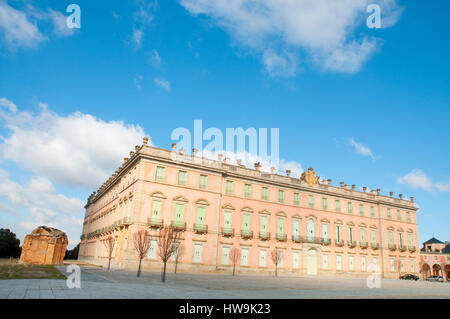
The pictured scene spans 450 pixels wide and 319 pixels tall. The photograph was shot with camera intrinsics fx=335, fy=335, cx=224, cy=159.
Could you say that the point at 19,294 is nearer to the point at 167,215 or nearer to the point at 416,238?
the point at 167,215

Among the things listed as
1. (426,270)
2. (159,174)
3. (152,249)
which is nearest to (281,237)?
(152,249)

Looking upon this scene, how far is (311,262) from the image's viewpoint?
41.8 metres

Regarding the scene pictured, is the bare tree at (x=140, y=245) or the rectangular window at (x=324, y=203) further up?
the rectangular window at (x=324, y=203)

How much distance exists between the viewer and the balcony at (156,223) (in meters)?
32.3

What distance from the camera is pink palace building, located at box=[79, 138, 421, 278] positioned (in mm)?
33531

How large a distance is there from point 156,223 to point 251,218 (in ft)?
38.0

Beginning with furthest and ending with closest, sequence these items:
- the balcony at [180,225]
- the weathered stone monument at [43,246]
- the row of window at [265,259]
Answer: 1. the row of window at [265,259]
2. the weathered stone monument at [43,246]
3. the balcony at [180,225]

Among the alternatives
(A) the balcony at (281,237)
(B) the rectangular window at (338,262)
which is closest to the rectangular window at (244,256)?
(A) the balcony at (281,237)

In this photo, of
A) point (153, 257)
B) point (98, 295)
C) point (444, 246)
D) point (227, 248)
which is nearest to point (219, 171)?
point (227, 248)

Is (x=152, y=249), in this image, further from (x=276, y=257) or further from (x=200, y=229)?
(x=276, y=257)

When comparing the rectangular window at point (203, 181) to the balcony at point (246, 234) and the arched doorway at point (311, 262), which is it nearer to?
the balcony at point (246, 234)

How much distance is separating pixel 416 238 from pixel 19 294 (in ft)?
179

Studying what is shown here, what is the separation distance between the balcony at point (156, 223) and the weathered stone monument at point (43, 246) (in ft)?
37.4

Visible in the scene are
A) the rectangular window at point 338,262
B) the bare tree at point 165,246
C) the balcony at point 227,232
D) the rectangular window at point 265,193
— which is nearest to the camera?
the bare tree at point 165,246
